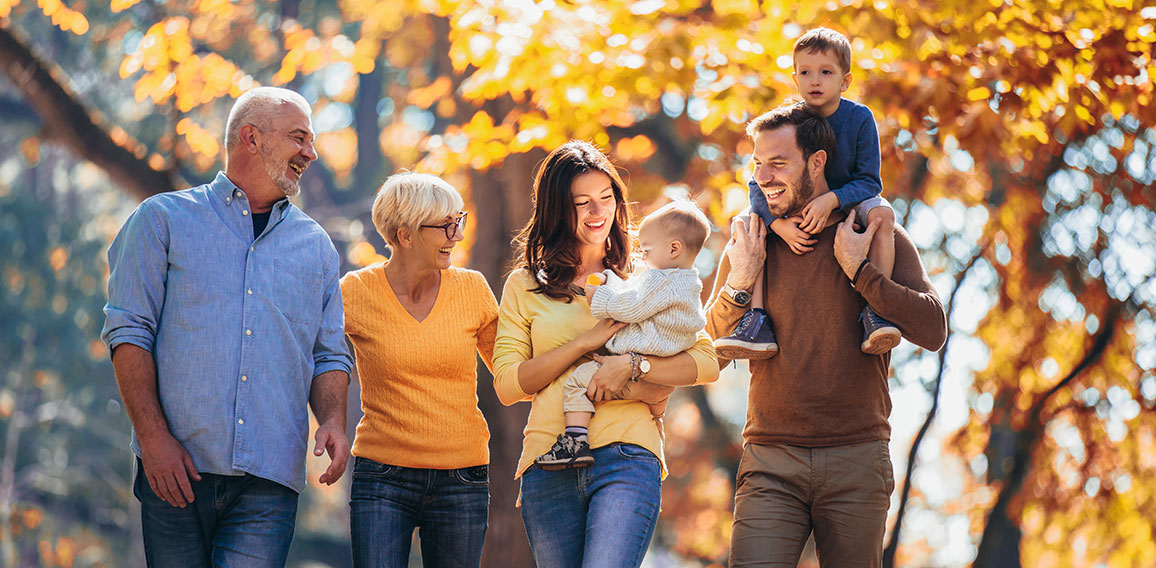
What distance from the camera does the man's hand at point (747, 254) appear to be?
138 inches

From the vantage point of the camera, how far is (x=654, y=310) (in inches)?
135

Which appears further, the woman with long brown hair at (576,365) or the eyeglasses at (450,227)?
the eyeglasses at (450,227)

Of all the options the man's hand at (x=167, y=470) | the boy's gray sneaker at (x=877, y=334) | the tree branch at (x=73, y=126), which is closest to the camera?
the man's hand at (x=167, y=470)

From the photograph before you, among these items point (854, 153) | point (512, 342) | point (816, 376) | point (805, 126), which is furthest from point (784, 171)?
point (512, 342)

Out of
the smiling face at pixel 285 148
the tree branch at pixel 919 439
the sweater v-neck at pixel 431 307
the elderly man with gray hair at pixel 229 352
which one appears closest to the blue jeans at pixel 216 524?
the elderly man with gray hair at pixel 229 352

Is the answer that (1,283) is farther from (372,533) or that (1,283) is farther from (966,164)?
(372,533)

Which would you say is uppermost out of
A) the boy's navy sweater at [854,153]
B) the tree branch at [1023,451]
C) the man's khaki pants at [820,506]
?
the boy's navy sweater at [854,153]

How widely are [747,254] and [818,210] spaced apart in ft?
0.87

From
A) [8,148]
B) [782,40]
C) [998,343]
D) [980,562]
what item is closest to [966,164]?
[998,343]

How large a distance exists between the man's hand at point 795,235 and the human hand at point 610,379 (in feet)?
2.04

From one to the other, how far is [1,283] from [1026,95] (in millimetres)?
15181

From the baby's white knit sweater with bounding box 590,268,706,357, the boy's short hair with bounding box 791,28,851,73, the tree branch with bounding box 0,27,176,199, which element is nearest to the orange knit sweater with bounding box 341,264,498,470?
the baby's white knit sweater with bounding box 590,268,706,357

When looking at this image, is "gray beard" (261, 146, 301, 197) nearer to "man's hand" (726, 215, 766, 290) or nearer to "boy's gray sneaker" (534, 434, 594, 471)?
"boy's gray sneaker" (534, 434, 594, 471)

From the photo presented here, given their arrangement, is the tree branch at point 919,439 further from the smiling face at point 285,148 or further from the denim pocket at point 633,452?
the smiling face at point 285,148
